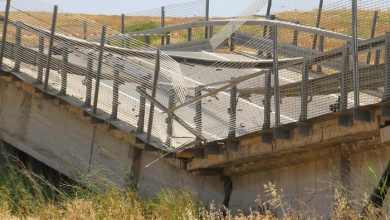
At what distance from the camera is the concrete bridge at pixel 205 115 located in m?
16.5

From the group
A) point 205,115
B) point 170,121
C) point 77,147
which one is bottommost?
point 77,147

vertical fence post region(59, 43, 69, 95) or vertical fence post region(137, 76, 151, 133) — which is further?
vertical fence post region(59, 43, 69, 95)

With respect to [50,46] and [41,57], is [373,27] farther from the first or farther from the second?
[41,57]

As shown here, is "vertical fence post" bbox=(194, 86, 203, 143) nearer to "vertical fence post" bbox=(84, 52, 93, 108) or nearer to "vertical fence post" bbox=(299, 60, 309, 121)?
"vertical fence post" bbox=(299, 60, 309, 121)

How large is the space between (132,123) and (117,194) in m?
2.41

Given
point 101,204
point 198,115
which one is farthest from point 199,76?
point 101,204

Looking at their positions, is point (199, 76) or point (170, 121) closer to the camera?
point (170, 121)

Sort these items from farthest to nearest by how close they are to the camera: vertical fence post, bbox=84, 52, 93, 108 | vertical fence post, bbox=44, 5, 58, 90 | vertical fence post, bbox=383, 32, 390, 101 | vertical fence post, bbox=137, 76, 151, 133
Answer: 1. vertical fence post, bbox=44, 5, 58, 90
2. vertical fence post, bbox=84, 52, 93, 108
3. vertical fence post, bbox=137, 76, 151, 133
4. vertical fence post, bbox=383, 32, 390, 101

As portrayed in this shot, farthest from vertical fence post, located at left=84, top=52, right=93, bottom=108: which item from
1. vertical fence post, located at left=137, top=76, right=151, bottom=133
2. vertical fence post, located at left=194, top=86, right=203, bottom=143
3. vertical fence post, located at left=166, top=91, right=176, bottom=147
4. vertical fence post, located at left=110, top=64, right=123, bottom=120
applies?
vertical fence post, located at left=194, top=86, right=203, bottom=143

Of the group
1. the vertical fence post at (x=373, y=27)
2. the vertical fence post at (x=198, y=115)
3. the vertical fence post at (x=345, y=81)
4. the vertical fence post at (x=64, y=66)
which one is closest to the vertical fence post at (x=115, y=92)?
the vertical fence post at (x=64, y=66)

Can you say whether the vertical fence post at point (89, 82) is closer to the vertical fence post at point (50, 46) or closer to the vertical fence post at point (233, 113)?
the vertical fence post at point (50, 46)

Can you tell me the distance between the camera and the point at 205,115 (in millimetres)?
19812

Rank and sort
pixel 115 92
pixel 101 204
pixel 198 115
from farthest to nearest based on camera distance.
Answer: pixel 115 92, pixel 198 115, pixel 101 204

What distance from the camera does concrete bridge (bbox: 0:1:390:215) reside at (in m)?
16.5
